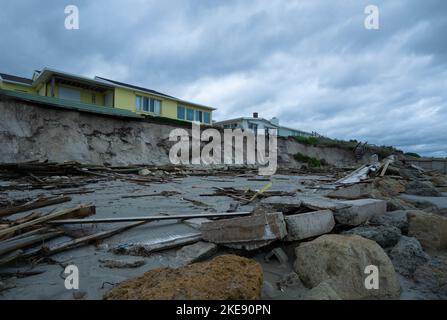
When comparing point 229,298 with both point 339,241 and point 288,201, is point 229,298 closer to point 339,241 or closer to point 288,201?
point 339,241

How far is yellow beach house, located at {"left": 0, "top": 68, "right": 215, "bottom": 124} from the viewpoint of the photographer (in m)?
20.3

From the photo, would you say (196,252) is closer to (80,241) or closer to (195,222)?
(195,222)

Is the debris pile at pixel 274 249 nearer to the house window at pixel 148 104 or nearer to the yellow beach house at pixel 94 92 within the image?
the yellow beach house at pixel 94 92

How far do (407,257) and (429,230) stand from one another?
0.88m

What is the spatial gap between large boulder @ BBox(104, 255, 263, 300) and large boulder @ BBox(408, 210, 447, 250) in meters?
2.46

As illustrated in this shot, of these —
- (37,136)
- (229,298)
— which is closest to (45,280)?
(229,298)

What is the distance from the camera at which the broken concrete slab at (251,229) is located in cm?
272

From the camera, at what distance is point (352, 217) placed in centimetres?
333

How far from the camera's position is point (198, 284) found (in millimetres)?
1740

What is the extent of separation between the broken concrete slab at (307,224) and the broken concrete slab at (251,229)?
12cm

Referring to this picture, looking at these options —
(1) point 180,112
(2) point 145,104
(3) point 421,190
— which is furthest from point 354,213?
(1) point 180,112

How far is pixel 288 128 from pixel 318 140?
19.9 meters

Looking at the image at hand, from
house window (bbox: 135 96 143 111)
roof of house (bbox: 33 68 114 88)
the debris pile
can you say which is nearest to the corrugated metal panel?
roof of house (bbox: 33 68 114 88)

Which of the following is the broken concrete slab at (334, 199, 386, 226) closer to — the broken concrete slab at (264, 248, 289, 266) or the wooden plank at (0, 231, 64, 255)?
the broken concrete slab at (264, 248, 289, 266)
